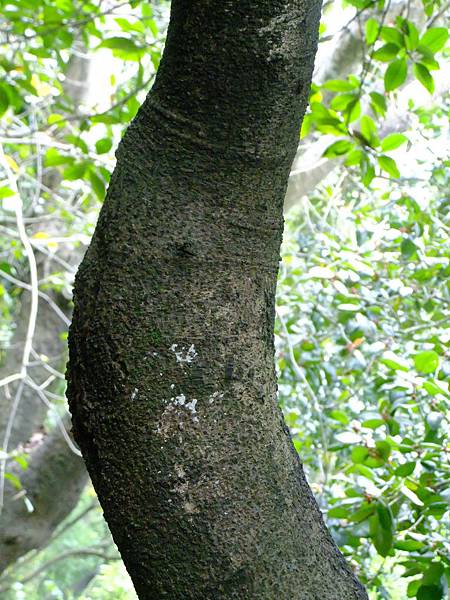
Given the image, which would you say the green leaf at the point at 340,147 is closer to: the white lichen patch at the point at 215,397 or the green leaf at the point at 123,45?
the green leaf at the point at 123,45

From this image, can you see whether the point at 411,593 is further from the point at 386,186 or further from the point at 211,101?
the point at 386,186

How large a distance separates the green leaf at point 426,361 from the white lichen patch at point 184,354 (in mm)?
772

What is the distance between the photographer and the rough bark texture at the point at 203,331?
0.58 meters

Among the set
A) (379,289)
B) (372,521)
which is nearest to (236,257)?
(372,521)

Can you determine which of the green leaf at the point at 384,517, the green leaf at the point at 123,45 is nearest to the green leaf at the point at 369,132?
the green leaf at the point at 123,45

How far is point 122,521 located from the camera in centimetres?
59

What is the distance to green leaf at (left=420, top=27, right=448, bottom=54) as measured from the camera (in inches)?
49.1

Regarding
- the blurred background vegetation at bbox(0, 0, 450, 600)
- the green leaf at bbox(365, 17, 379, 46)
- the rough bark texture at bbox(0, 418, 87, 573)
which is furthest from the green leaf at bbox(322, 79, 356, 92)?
the rough bark texture at bbox(0, 418, 87, 573)

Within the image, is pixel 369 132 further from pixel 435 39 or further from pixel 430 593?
pixel 430 593

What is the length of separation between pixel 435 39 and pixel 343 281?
781 mm

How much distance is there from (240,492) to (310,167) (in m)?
1.72

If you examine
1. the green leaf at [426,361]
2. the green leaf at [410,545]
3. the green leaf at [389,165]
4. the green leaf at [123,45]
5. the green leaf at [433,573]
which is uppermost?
the green leaf at [123,45]

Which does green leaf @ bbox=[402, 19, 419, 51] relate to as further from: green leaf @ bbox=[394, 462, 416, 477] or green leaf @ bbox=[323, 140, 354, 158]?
green leaf @ bbox=[394, 462, 416, 477]

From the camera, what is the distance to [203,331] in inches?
24.0
